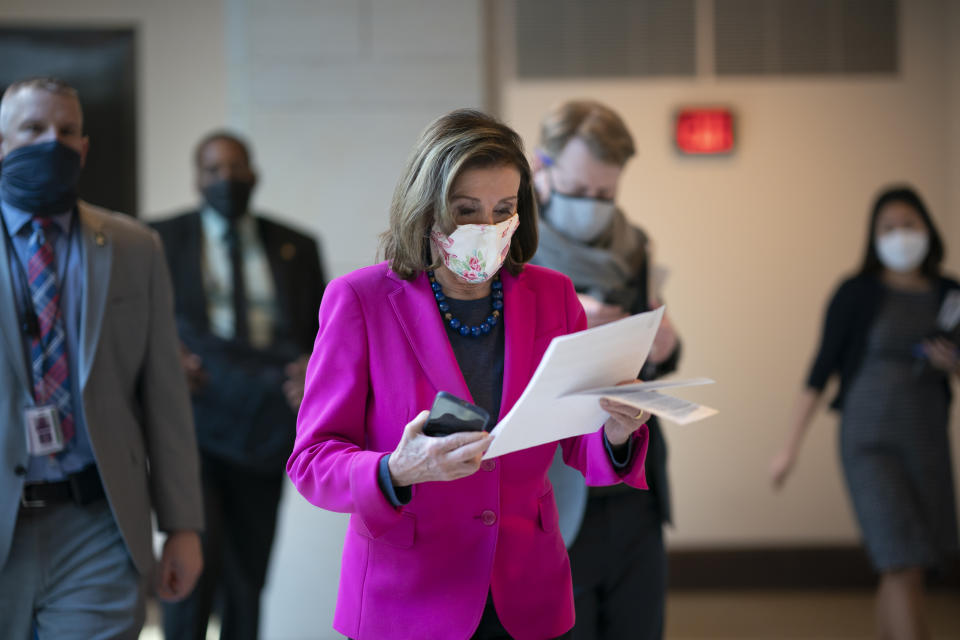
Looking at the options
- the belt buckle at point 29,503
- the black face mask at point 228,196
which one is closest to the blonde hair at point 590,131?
the belt buckle at point 29,503

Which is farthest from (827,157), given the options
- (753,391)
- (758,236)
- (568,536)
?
(568,536)

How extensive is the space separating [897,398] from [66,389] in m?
3.18

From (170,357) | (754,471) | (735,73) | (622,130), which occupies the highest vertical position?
(735,73)

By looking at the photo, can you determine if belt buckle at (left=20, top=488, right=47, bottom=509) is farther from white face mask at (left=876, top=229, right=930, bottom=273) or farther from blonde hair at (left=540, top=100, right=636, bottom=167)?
white face mask at (left=876, top=229, right=930, bottom=273)

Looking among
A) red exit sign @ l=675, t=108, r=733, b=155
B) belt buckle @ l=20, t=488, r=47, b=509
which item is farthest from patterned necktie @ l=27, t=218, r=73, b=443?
red exit sign @ l=675, t=108, r=733, b=155

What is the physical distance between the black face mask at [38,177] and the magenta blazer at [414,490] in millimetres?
888

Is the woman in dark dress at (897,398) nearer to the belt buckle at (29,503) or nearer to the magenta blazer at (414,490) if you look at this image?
the magenta blazer at (414,490)

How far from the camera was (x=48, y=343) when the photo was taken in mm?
2338

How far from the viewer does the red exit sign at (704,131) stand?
550 cm

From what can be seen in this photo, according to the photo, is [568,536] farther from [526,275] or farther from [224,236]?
[224,236]

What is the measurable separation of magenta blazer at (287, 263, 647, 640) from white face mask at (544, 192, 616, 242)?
0.98 m

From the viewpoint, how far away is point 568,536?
2561 millimetres

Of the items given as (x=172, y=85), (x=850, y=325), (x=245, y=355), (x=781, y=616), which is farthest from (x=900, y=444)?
(x=172, y=85)

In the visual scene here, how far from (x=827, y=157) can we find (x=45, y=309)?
440cm
